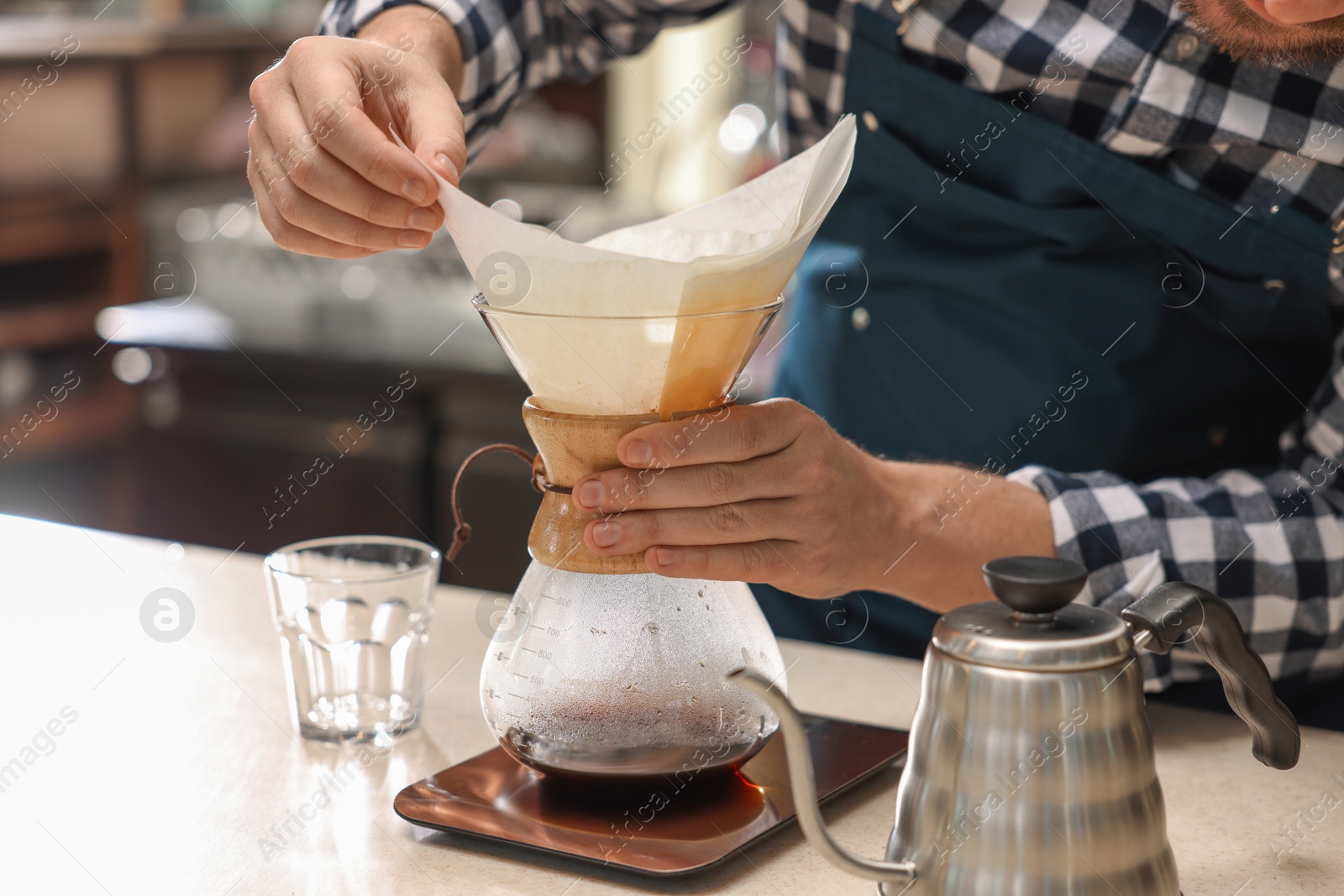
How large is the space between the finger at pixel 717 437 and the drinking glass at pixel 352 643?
11.1 inches

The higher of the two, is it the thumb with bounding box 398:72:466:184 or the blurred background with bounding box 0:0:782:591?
the thumb with bounding box 398:72:466:184

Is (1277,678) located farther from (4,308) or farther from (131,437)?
(4,308)

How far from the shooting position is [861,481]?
0.88 m

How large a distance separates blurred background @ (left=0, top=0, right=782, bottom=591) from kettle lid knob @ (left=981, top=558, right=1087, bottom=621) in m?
1.53

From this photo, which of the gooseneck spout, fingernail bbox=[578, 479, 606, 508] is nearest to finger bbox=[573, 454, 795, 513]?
fingernail bbox=[578, 479, 606, 508]

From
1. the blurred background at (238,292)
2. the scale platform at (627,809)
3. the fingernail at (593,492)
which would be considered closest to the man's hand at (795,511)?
the fingernail at (593,492)

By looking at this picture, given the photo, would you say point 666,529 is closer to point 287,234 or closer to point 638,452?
point 638,452

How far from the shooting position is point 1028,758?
2.06 feet

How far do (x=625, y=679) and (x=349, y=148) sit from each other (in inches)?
13.7

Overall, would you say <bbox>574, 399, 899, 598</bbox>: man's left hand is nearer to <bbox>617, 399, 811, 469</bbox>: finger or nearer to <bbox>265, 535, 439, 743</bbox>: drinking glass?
<bbox>617, 399, 811, 469</bbox>: finger

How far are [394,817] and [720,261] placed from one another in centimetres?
40

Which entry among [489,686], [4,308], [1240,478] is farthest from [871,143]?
[4,308]

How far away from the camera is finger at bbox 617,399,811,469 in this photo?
738mm

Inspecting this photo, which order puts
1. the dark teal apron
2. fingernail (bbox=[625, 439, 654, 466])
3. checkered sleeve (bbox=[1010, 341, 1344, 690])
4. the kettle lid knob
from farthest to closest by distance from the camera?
the dark teal apron, checkered sleeve (bbox=[1010, 341, 1344, 690]), fingernail (bbox=[625, 439, 654, 466]), the kettle lid knob
